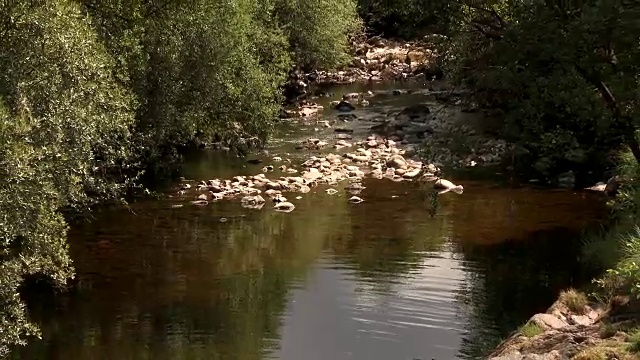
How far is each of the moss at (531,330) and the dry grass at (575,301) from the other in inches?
53.7

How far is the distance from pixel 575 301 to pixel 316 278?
626 centimetres

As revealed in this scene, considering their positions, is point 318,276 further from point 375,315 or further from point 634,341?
point 634,341

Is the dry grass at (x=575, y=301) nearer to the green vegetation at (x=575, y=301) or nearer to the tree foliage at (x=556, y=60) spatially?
the green vegetation at (x=575, y=301)

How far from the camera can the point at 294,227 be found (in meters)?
21.6

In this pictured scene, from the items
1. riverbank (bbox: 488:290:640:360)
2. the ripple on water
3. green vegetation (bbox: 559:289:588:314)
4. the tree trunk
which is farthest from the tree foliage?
riverbank (bbox: 488:290:640:360)

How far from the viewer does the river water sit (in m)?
14.2

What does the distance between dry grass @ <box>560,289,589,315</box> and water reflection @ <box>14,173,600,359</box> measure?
50.4 inches

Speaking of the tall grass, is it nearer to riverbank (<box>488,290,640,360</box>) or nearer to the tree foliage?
riverbank (<box>488,290,640,360</box>)

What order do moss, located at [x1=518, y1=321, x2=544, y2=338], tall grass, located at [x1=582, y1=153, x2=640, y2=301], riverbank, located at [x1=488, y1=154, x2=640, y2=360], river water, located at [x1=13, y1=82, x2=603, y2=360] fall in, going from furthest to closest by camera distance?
river water, located at [x1=13, y1=82, x2=603, y2=360] < tall grass, located at [x1=582, y1=153, x2=640, y2=301] < moss, located at [x1=518, y1=321, x2=544, y2=338] < riverbank, located at [x1=488, y1=154, x2=640, y2=360]

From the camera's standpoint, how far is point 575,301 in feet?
44.1

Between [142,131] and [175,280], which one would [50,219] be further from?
[142,131]

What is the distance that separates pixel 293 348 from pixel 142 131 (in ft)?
38.7

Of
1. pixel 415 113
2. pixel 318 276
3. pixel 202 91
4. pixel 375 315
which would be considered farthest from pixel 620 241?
pixel 415 113

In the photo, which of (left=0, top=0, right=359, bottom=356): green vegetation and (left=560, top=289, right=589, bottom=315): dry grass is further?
(left=560, top=289, right=589, bottom=315): dry grass
